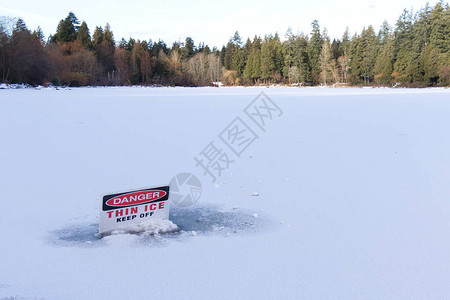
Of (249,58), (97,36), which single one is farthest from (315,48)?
(97,36)

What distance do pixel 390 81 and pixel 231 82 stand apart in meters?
26.1

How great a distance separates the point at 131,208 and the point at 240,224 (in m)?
0.91

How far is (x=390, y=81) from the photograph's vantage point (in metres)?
45.8

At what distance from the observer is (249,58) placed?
62.7 meters

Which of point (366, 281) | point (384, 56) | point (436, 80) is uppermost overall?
point (384, 56)

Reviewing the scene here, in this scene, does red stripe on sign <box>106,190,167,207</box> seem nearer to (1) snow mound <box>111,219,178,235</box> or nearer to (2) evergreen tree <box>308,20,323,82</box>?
(1) snow mound <box>111,219,178,235</box>

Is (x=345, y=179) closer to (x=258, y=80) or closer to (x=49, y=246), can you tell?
(x=49, y=246)

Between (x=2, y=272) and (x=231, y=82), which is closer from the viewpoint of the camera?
(x=2, y=272)

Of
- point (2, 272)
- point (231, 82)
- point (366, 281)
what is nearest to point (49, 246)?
point (2, 272)

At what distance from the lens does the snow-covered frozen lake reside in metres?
2.05
